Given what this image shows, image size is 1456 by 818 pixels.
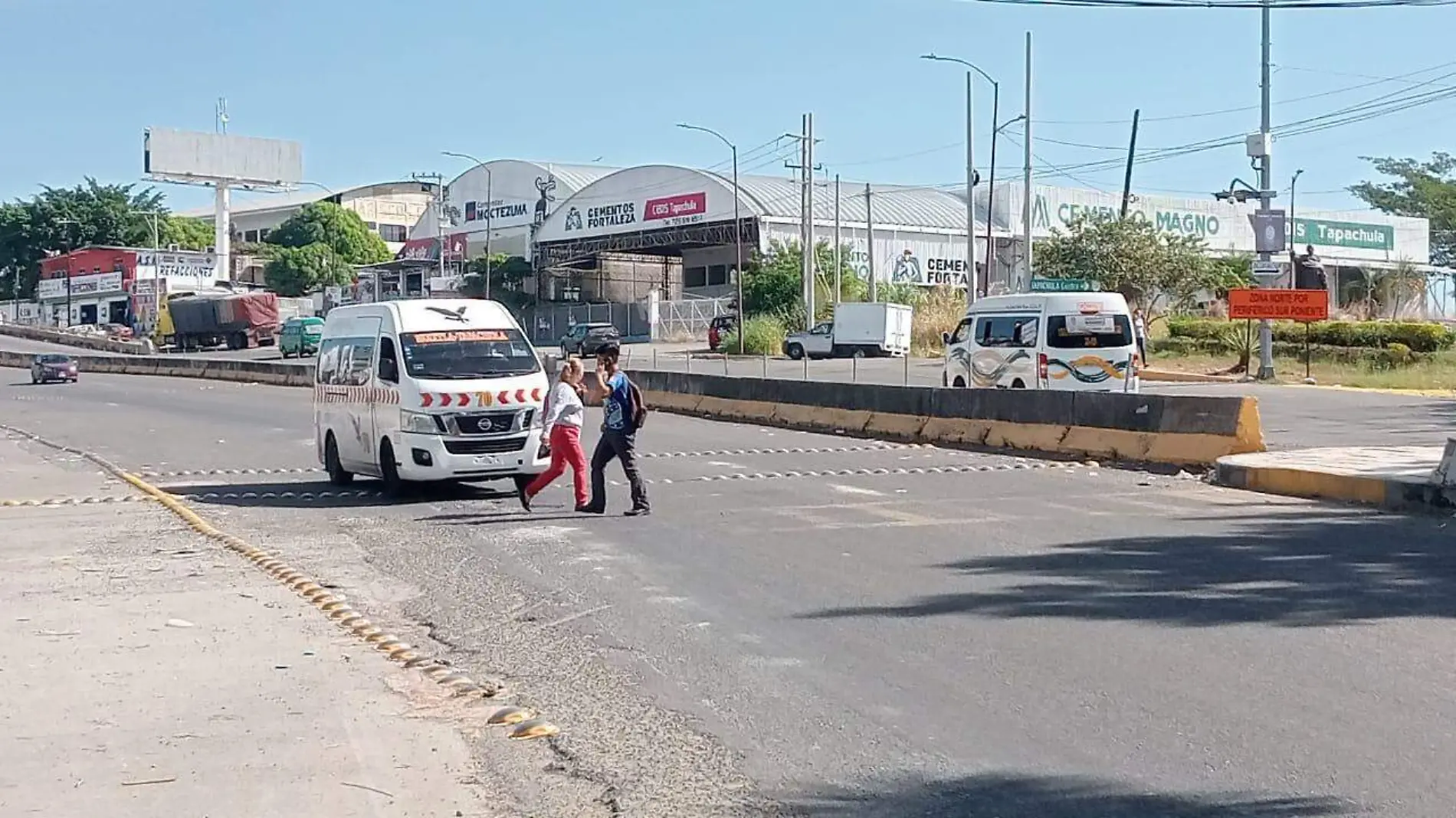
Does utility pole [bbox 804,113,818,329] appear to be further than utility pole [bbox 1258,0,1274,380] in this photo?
Yes

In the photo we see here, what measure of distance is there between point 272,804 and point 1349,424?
Result: 72.9ft

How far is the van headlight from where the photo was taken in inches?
661

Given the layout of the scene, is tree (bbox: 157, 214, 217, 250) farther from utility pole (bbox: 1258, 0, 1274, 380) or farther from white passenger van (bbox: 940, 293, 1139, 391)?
white passenger van (bbox: 940, 293, 1139, 391)

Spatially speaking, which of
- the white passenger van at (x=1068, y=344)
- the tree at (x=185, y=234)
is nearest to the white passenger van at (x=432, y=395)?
the white passenger van at (x=1068, y=344)

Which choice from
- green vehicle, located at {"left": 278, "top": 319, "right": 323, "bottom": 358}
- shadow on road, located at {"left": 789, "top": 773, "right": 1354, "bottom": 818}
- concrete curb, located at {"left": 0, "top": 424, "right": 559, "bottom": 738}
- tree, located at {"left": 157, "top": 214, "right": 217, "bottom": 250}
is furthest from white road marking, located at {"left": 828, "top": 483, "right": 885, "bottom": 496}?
tree, located at {"left": 157, "top": 214, "right": 217, "bottom": 250}

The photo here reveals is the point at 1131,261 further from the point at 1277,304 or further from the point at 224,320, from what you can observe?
the point at 224,320

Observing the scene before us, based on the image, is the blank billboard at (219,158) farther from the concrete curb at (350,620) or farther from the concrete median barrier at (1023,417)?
the concrete curb at (350,620)

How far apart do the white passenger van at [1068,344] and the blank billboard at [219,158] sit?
318 feet

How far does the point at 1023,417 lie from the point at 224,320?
210 ft

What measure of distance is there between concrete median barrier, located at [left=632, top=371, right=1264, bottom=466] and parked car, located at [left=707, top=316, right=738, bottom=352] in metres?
35.7

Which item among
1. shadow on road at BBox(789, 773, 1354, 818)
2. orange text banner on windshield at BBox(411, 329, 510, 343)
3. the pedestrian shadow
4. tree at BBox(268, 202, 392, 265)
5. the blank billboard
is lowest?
shadow on road at BBox(789, 773, 1354, 818)

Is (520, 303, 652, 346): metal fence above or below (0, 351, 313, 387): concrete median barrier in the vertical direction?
above

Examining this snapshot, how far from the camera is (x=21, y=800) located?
20.9 ft

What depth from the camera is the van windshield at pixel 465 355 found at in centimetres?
1741
